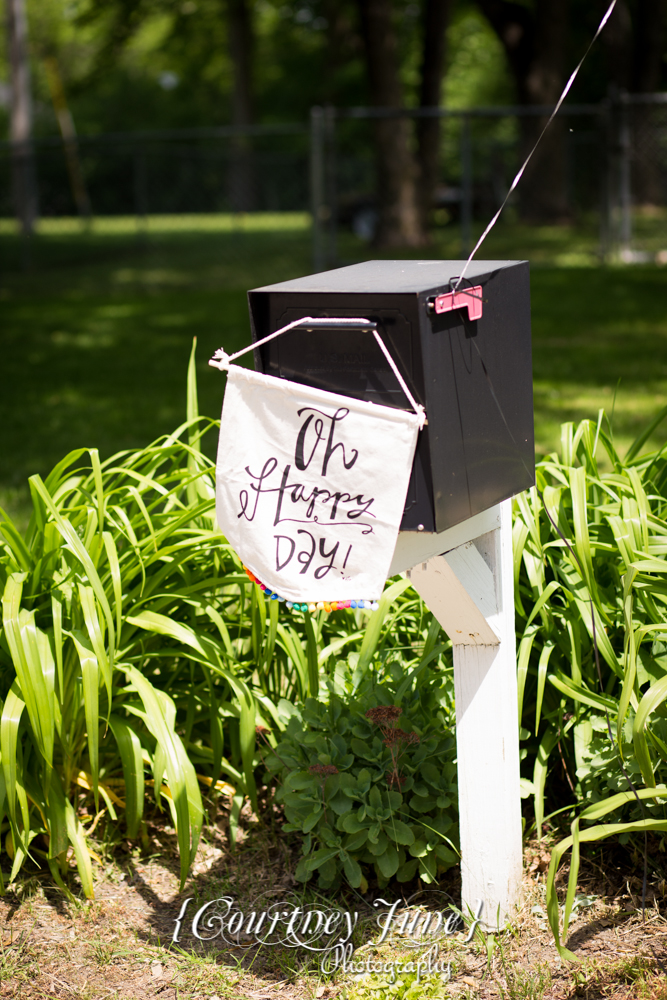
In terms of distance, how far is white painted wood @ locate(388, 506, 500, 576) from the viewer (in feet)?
5.62

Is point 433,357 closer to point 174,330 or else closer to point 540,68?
point 174,330

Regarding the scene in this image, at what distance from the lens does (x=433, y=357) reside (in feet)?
5.21

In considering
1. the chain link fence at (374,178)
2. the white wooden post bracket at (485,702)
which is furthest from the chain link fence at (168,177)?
the white wooden post bracket at (485,702)

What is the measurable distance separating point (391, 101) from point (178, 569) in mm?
13136

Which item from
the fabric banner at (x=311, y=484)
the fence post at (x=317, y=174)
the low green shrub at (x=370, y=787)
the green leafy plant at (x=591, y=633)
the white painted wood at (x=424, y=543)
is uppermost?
the fence post at (x=317, y=174)

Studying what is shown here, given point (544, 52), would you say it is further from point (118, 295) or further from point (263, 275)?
point (118, 295)

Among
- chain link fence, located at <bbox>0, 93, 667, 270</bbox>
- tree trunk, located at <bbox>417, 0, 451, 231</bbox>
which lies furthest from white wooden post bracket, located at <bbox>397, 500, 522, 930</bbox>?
tree trunk, located at <bbox>417, 0, 451, 231</bbox>

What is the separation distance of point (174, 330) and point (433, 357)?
8.10m

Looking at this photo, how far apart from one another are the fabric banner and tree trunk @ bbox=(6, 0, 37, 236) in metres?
11.8

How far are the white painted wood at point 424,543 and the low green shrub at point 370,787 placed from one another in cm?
49

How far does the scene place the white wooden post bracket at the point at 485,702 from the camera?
6.11 ft

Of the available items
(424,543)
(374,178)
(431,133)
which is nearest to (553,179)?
(431,133)

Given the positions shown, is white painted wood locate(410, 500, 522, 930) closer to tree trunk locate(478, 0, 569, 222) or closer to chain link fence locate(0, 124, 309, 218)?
chain link fence locate(0, 124, 309, 218)

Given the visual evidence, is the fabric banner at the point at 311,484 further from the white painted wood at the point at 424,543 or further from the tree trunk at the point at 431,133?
the tree trunk at the point at 431,133
